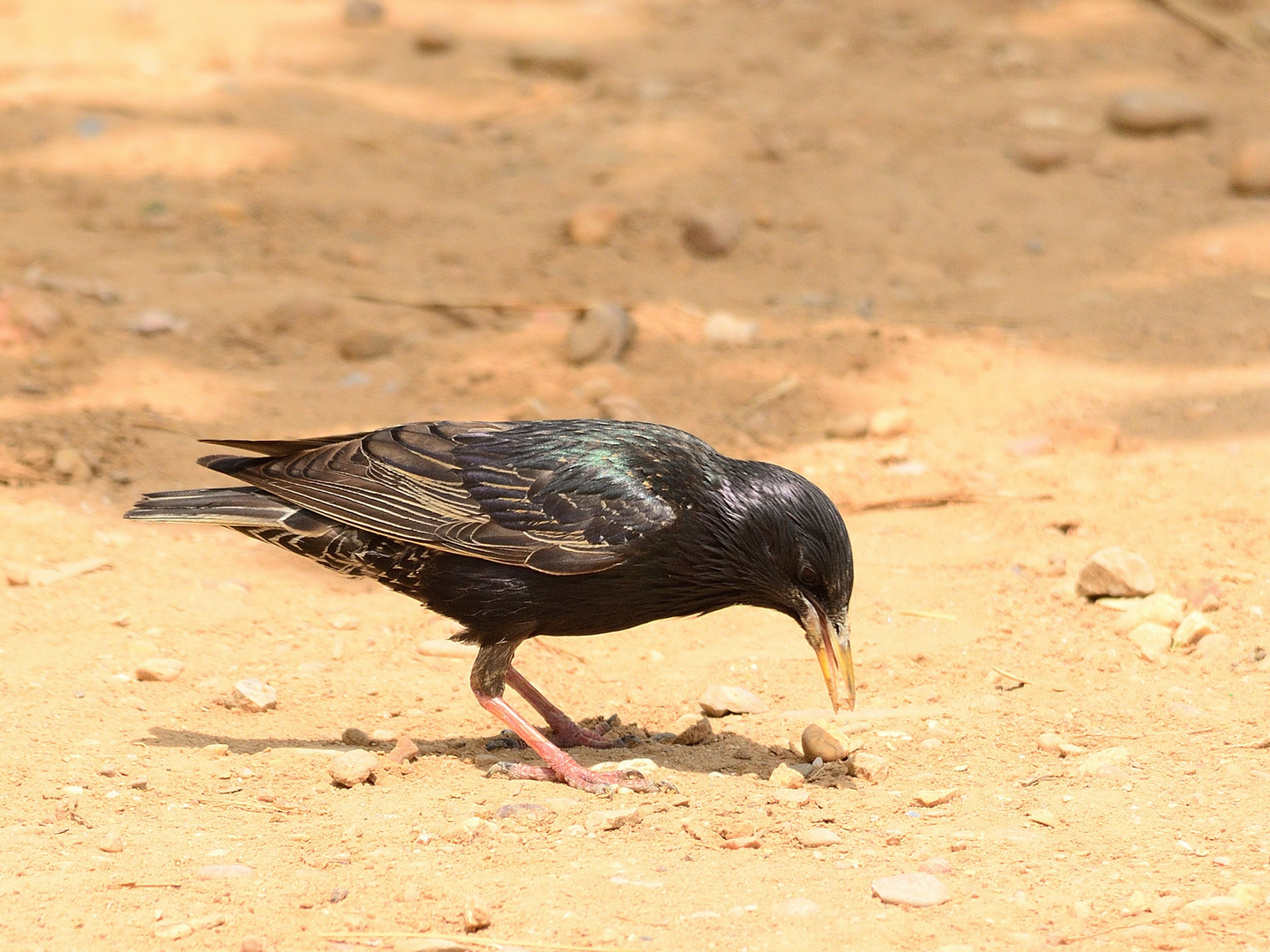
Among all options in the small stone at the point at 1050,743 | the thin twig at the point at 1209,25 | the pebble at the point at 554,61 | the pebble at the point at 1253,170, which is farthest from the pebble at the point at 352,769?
the thin twig at the point at 1209,25

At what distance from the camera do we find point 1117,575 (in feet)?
16.6

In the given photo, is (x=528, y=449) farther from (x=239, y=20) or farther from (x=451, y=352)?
(x=239, y=20)

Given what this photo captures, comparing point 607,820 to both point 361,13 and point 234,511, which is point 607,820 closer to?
point 234,511

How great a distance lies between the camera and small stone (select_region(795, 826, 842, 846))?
3.64 metres

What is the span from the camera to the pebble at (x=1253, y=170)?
873 cm

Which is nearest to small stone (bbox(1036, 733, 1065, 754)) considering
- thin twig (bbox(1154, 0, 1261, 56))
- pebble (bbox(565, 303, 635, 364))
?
pebble (bbox(565, 303, 635, 364))

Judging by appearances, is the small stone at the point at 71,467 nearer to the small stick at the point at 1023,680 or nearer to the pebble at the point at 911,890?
the small stick at the point at 1023,680

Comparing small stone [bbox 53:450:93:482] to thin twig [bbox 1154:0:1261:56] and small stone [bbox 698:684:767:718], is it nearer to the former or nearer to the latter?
small stone [bbox 698:684:767:718]

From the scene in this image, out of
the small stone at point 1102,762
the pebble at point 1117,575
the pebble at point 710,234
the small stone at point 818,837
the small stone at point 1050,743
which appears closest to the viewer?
the small stone at point 818,837

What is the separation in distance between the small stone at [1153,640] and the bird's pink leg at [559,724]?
5.76 feet

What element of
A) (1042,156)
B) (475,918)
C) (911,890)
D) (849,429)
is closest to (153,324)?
(849,429)

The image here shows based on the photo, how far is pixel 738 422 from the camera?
272 inches

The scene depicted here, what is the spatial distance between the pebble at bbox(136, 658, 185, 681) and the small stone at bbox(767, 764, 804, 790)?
1941 millimetres

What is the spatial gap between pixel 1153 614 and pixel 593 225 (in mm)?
4562
